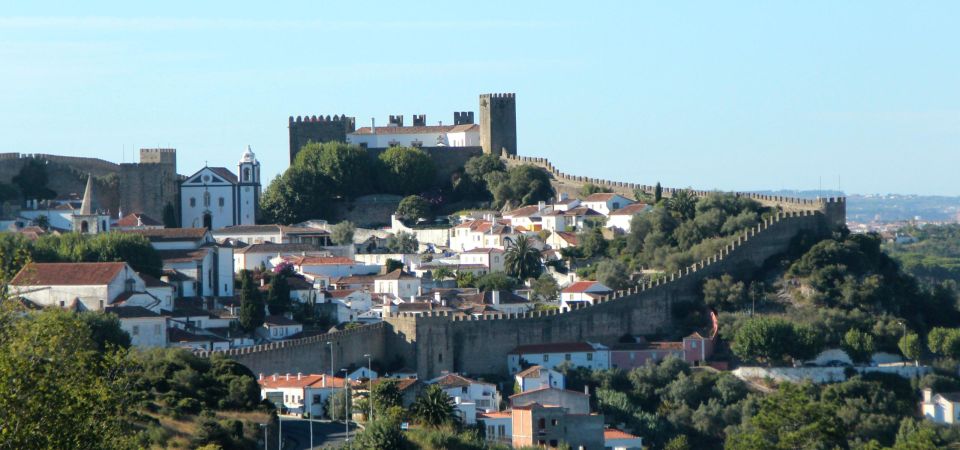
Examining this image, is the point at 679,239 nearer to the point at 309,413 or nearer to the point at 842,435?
the point at 842,435

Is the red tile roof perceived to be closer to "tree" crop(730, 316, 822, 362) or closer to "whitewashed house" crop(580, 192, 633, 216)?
"tree" crop(730, 316, 822, 362)

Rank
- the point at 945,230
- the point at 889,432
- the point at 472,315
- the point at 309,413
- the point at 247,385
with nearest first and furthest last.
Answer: the point at 247,385
the point at 309,413
the point at 889,432
the point at 472,315
the point at 945,230

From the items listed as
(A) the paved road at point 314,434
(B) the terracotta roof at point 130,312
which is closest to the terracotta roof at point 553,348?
(B) the terracotta roof at point 130,312

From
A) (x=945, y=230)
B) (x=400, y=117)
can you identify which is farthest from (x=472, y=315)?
(x=945, y=230)

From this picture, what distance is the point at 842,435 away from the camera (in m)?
46.8

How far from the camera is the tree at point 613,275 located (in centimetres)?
5822

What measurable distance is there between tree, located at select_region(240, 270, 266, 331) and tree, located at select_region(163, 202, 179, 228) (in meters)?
16.0

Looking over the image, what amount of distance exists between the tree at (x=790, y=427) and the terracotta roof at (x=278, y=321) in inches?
484

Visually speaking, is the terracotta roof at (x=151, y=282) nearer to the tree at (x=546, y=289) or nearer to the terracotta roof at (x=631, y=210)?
the tree at (x=546, y=289)

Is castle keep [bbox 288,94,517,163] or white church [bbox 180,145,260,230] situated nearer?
white church [bbox 180,145,260,230]

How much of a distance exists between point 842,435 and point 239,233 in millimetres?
26495

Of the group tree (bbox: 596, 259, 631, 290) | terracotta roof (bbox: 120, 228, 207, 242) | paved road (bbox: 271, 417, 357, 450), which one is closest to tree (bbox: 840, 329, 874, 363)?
tree (bbox: 596, 259, 631, 290)

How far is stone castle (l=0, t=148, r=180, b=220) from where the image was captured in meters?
69.8

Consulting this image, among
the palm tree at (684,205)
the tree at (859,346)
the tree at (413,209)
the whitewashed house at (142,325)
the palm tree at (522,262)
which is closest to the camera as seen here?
the whitewashed house at (142,325)
